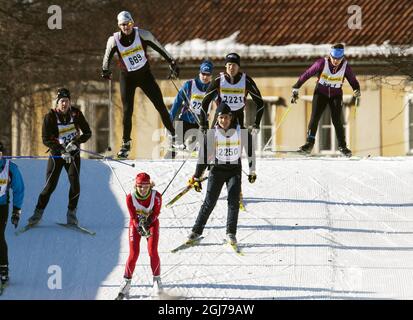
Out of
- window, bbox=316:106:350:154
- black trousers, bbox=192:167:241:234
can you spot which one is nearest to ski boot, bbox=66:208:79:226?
black trousers, bbox=192:167:241:234

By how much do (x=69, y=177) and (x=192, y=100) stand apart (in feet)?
9.39

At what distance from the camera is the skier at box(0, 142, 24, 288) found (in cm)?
1786

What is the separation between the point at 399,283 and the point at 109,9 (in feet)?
59.5

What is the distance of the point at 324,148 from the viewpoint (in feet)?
118

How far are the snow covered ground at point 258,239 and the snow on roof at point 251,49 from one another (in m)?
11.5

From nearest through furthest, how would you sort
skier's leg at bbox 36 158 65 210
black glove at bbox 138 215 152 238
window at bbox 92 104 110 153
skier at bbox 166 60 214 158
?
black glove at bbox 138 215 152 238 < skier's leg at bbox 36 158 65 210 < skier at bbox 166 60 214 158 < window at bbox 92 104 110 153

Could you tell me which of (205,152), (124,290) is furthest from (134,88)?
(124,290)

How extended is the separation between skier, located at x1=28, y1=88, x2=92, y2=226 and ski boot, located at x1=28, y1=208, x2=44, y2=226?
0.25m

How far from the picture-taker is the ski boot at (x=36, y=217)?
20.2m

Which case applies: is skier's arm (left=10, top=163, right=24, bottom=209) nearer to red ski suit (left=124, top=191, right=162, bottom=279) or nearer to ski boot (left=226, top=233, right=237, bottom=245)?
red ski suit (left=124, top=191, right=162, bottom=279)

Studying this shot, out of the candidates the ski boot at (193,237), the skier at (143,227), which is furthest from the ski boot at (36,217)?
the skier at (143,227)

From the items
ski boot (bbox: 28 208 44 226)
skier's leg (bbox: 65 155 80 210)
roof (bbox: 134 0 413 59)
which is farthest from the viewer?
roof (bbox: 134 0 413 59)
